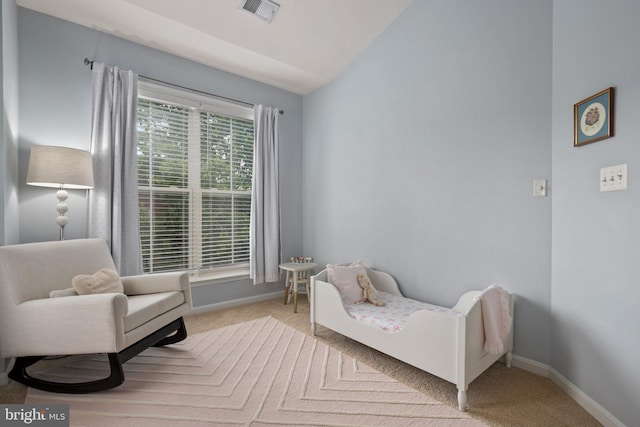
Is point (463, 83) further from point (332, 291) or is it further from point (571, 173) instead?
point (332, 291)

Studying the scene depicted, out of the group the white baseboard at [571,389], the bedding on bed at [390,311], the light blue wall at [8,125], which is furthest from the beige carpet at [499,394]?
the light blue wall at [8,125]

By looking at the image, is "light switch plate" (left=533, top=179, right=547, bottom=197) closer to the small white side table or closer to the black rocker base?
the small white side table

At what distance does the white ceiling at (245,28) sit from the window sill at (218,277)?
2.21 metres

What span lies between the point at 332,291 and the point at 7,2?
2892mm

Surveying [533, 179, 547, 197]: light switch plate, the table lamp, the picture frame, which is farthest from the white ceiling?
[533, 179, 547, 197]: light switch plate

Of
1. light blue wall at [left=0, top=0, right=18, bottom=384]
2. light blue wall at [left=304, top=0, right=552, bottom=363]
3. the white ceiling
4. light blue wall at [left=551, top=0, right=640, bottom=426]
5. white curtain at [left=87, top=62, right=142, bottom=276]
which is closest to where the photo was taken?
light blue wall at [left=551, top=0, right=640, bottom=426]

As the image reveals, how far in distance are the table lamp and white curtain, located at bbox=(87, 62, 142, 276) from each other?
11.7 inches

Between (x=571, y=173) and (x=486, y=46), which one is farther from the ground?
(x=486, y=46)

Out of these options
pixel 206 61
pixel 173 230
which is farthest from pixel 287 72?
pixel 173 230

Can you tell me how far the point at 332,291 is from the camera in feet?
7.71

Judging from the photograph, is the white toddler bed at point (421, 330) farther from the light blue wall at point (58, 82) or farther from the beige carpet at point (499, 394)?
the light blue wall at point (58, 82)

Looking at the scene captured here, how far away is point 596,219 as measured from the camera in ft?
4.91

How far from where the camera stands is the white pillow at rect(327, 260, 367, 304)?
2.47 meters

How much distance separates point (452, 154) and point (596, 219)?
1015 mm
